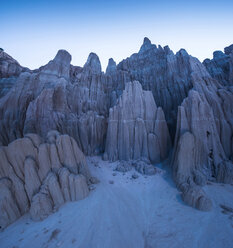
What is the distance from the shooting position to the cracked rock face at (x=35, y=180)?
764cm

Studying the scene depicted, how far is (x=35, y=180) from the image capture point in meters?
8.53

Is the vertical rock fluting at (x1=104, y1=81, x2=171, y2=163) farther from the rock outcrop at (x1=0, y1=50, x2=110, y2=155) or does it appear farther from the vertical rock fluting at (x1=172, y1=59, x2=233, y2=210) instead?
the rock outcrop at (x1=0, y1=50, x2=110, y2=155)

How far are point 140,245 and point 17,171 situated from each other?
8.05 m

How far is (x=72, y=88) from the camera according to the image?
2252 cm

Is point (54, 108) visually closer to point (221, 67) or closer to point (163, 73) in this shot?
point (163, 73)

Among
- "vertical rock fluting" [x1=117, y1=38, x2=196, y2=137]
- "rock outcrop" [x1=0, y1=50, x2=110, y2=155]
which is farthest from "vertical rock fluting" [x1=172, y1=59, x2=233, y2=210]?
"rock outcrop" [x1=0, y1=50, x2=110, y2=155]

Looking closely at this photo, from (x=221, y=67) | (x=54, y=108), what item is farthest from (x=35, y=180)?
(x=221, y=67)

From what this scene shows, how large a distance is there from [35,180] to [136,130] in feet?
35.1

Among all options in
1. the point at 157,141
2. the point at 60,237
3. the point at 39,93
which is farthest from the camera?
the point at 39,93

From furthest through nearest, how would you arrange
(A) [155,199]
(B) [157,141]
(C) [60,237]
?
(B) [157,141]
(A) [155,199]
(C) [60,237]

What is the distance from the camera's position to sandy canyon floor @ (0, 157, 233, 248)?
6012 millimetres

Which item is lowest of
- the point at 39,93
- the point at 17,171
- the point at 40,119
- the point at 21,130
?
the point at 17,171

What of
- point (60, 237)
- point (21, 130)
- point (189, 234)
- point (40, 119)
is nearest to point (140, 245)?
point (189, 234)

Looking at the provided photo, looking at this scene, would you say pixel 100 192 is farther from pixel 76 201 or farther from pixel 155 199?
pixel 155 199
